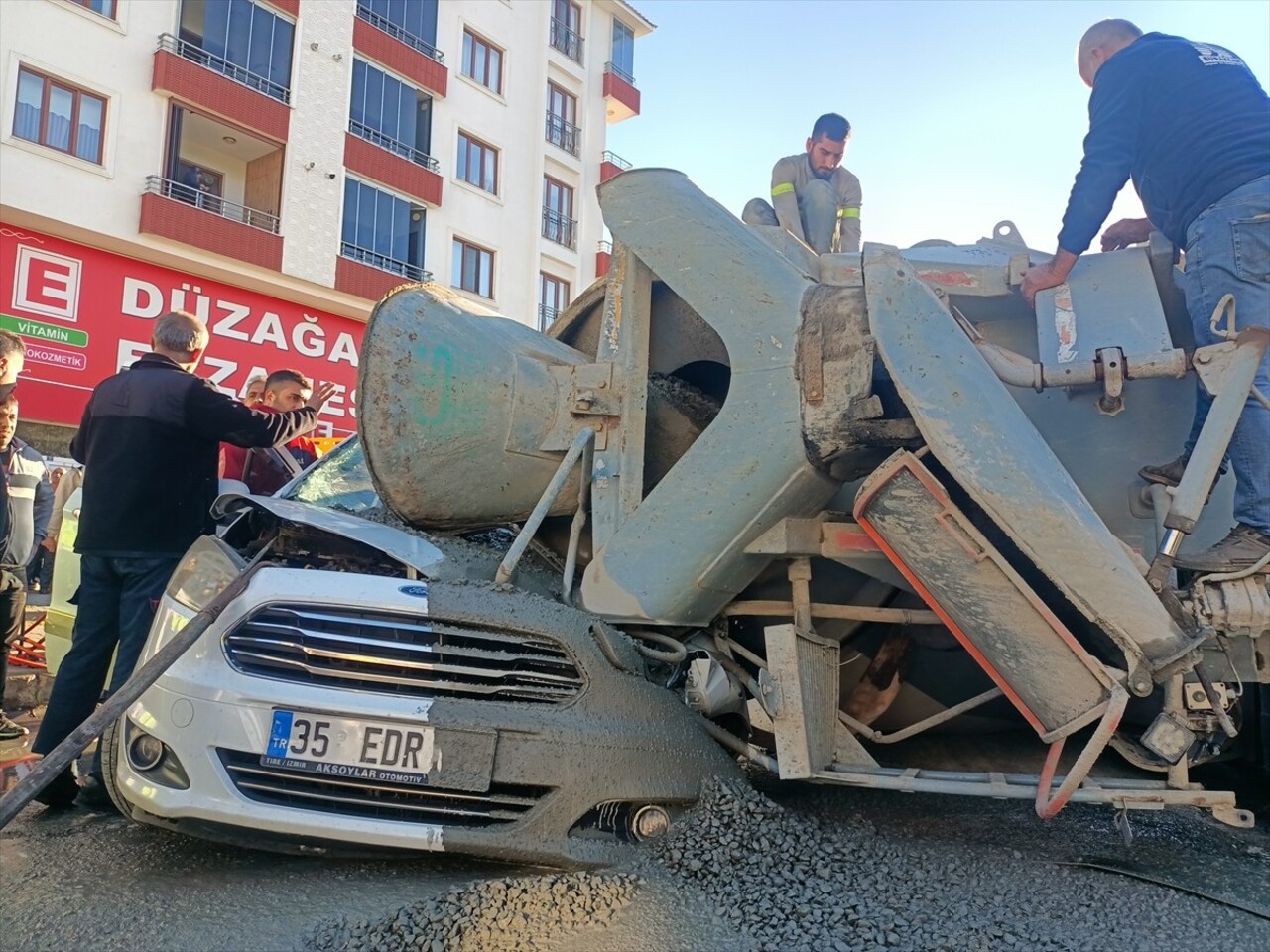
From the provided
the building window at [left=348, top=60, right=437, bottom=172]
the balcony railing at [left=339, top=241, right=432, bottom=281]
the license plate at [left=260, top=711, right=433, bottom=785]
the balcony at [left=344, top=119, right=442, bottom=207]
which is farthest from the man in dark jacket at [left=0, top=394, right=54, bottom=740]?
the building window at [left=348, top=60, right=437, bottom=172]

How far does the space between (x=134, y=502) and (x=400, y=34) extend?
2107 centimetres

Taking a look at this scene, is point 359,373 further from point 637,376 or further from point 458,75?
point 458,75

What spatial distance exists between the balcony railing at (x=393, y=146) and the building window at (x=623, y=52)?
345 inches

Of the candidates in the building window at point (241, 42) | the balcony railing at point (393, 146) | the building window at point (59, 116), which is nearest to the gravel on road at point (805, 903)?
the building window at point (59, 116)

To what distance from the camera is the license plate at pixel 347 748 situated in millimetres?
2406

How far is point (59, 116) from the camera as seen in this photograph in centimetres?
1545

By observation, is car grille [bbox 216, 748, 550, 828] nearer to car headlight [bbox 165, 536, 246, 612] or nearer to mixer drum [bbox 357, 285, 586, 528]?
A: car headlight [bbox 165, 536, 246, 612]

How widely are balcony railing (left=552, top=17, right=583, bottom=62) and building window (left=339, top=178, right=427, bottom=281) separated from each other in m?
8.13

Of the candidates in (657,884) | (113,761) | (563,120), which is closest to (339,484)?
(113,761)

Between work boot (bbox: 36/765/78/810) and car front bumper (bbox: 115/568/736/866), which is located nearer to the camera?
car front bumper (bbox: 115/568/736/866)

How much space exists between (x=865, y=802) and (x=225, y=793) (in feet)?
6.86

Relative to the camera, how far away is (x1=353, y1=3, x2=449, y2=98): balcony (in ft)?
67.1

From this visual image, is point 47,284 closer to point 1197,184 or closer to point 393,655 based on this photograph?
point 393,655

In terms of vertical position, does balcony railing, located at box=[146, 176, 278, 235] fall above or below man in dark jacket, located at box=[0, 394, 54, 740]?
above
